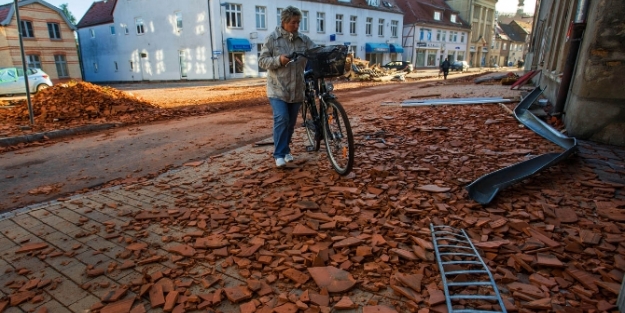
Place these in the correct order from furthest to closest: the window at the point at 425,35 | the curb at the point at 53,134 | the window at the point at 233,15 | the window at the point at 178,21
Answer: the window at the point at 425,35, the window at the point at 178,21, the window at the point at 233,15, the curb at the point at 53,134

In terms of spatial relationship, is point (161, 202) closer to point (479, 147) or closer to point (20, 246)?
point (20, 246)

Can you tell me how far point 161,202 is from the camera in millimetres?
3758

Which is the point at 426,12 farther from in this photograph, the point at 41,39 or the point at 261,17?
the point at 41,39

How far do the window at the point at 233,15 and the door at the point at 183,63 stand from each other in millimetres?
5631

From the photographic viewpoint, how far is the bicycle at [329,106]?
4152 millimetres

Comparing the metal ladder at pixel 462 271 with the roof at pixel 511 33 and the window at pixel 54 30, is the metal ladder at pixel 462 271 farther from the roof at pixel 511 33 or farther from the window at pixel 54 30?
the roof at pixel 511 33

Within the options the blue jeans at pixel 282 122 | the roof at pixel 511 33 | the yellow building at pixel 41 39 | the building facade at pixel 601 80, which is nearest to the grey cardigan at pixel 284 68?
the blue jeans at pixel 282 122

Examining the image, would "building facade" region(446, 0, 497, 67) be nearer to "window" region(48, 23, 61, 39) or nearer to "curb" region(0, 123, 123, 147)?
"window" region(48, 23, 61, 39)

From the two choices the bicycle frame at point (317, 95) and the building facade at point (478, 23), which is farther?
the building facade at point (478, 23)

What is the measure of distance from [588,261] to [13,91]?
2322 centimetres

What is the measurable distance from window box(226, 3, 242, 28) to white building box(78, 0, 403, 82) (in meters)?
0.08

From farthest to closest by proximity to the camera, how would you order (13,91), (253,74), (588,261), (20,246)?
(253,74) < (13,91) < (20,246) < (588,261)

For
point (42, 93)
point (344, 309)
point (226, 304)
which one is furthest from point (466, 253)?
point (42, 93)

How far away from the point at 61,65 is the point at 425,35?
1871 inches
